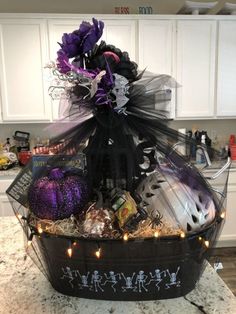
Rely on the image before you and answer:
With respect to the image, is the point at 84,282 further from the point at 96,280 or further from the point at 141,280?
the point at 141,280

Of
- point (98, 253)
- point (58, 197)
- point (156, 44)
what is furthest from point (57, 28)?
point (98, 253)

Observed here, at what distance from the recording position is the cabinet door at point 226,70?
3.04 m

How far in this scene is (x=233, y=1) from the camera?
11.2 ft

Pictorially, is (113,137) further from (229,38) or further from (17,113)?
(229,38)

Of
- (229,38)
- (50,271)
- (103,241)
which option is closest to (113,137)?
(103,241)

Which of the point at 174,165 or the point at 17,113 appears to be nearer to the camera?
the point at 174,165

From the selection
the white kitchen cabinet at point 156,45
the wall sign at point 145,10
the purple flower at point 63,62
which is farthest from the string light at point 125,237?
the wall sign at point 145,10

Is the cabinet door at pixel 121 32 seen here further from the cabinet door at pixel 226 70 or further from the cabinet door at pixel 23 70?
the cabinet door at pixel 226 70

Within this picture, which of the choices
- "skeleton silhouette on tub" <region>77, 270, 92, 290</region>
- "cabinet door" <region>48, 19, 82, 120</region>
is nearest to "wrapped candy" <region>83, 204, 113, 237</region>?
"skeleton silhouette on tub" <region>77, 270, 92, 290</region>

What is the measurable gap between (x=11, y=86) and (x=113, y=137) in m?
2.48

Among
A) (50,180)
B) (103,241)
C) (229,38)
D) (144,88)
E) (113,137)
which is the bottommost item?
(103,241)

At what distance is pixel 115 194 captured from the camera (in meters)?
0.76

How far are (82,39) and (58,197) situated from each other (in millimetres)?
385

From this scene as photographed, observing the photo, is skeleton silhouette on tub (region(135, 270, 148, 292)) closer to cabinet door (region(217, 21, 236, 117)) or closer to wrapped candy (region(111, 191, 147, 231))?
wrapped candy (region(111, 191, 147, 231))
